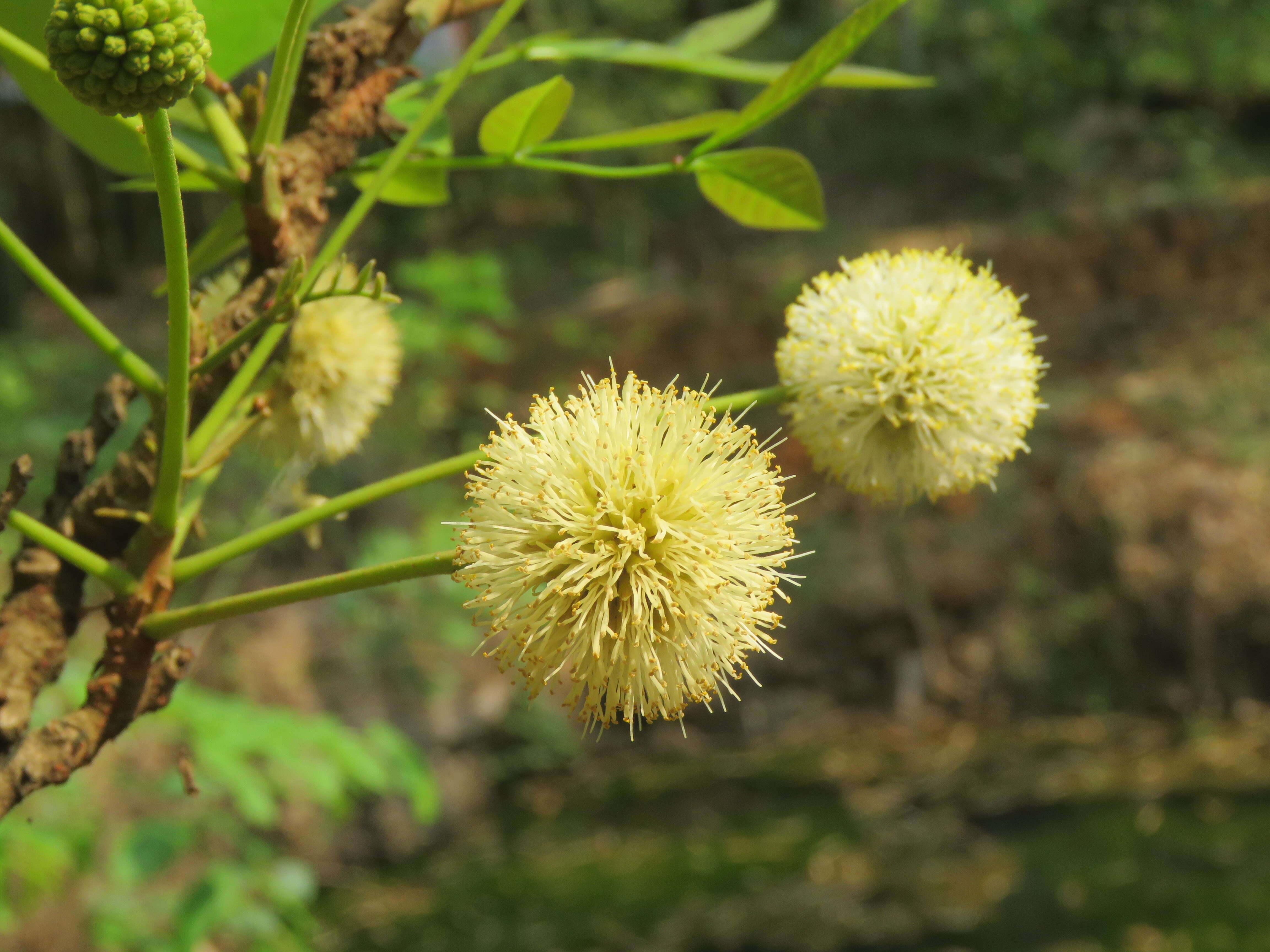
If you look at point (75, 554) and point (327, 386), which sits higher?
point (327, 386)

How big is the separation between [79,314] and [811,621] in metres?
5.49

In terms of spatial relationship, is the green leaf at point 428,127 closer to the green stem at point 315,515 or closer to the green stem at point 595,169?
the green stem at point 595,169

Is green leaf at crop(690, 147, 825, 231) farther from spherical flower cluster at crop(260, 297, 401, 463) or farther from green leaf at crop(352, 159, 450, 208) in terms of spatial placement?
spherical flower cluster at crop(260, 297, 401, 463)

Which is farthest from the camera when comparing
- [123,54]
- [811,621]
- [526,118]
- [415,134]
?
[811,621]

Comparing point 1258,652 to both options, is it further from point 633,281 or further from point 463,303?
point 633,281

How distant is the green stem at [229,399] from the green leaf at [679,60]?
0.32 metres

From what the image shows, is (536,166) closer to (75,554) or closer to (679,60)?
(679,60)

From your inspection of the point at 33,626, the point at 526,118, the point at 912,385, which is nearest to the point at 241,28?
the point at 526,118

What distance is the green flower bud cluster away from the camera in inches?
17.3

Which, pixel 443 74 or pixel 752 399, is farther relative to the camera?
pixel 443 74

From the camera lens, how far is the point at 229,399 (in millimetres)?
658

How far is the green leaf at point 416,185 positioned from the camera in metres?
0.79

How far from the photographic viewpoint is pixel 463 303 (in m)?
4.04

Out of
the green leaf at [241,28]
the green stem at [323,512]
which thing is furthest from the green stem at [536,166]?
the green stem at [323,512]
